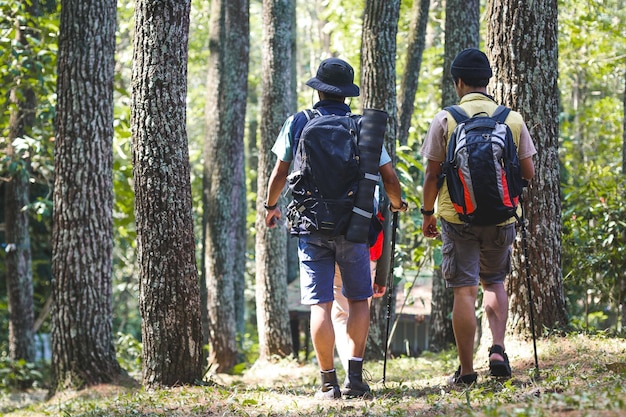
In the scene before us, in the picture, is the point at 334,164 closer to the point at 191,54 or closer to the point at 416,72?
the point at 416,72

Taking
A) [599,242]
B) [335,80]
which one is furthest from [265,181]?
[335,80]

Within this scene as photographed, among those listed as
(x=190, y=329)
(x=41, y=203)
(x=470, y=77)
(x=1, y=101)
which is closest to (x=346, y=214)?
(x=470, y=77)

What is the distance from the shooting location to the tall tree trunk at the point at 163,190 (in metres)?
7.14

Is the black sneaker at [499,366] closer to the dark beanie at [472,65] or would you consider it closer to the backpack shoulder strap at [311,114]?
the dark beanie at [472,65]

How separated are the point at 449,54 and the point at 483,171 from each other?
25.4ft

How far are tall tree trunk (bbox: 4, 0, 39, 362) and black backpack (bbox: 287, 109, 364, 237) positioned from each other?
372 inches

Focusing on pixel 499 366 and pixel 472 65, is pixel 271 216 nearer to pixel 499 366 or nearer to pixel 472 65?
pixel 472 65

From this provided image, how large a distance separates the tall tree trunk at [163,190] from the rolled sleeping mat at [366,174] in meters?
1.77

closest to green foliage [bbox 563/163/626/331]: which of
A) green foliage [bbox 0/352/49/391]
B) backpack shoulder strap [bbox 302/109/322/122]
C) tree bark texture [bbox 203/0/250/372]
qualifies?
backpack shoulder strap [bbox 302/109/322/122]

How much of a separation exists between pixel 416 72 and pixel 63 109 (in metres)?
8.15

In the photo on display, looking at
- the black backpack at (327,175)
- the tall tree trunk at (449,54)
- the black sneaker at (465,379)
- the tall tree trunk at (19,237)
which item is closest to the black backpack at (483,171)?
the black backpack at (327,175)

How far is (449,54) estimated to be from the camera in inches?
523

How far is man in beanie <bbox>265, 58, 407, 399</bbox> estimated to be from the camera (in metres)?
6.28

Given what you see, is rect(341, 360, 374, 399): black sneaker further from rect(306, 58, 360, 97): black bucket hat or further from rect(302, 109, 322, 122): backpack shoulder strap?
rect(306, 58, 360, 97): black bucket hat
